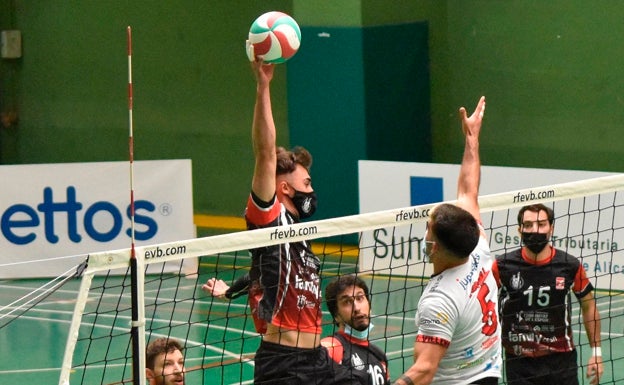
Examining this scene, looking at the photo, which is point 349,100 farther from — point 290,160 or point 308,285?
point 308,285

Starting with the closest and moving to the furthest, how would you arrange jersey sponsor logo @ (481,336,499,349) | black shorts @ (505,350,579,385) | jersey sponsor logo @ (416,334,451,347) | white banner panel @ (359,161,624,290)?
jersey sponsor logo @ (416,334,451,347) → jersey sponsor logo @ (481,336,499,349) → black shorts @ (505,350,579,385) → white banner panel @ (359,161,624,290)

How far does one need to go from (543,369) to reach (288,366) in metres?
2.16

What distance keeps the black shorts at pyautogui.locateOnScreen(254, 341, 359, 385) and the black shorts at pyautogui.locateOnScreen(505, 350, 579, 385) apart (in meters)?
1.78

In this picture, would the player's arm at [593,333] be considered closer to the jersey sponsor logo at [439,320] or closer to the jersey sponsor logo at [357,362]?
the jersey sponsor logo at [357,362]

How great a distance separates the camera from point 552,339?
26.9ft

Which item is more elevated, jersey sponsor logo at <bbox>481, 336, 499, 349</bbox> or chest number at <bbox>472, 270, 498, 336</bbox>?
chest number at <bbox>472, 270, 498, 336</bbox>

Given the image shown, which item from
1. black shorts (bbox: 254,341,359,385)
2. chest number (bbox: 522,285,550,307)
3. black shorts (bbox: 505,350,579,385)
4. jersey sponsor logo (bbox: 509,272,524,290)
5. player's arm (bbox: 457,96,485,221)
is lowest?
black shorts (bbox: 505,350,579,385)

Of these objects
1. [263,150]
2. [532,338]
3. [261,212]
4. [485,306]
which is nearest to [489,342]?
[485,306]

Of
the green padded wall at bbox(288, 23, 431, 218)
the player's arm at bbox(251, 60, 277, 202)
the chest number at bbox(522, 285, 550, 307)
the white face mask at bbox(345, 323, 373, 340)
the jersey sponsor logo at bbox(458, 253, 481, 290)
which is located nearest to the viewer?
the jersey sponsor logo at bbox(458, 253, 481, 290)

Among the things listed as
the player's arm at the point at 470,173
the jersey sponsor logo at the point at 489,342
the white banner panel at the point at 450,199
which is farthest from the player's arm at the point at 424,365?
the white banner panel at the point at 450,199

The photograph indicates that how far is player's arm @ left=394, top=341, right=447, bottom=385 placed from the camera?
5.56m

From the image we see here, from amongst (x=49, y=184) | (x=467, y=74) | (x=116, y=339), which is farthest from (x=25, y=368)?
(x=467, y=74)

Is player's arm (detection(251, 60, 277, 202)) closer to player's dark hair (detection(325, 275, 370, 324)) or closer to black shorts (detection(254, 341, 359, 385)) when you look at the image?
black shorts (detection(254, 341, 359, 385))

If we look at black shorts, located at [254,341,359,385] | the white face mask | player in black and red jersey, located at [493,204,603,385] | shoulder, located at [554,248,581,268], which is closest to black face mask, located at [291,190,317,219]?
black shorts, located at [254,341,359,385]
